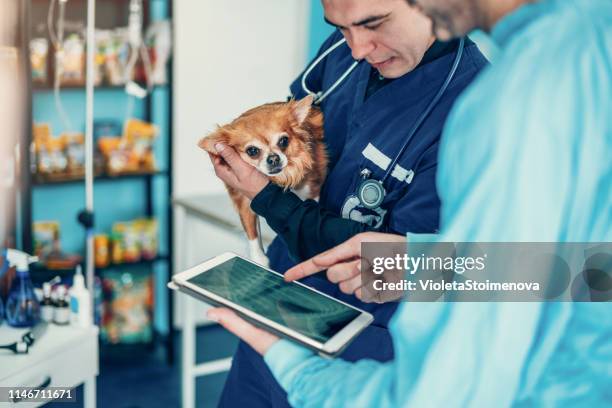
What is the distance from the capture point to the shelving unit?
3.31 metres

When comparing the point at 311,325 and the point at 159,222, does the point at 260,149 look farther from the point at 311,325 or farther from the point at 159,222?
the point at 159,222

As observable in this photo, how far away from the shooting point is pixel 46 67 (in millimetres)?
3217

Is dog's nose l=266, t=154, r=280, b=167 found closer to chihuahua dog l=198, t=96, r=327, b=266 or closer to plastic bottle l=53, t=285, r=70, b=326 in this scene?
chihuahua dog l=198, t=96, r=327, b=266

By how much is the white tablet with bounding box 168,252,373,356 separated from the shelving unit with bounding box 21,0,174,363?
7.16 ft

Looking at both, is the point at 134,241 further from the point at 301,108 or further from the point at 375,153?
the point at 375,153

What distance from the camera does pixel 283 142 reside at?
4.50 feet

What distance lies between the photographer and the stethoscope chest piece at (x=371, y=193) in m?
1.20

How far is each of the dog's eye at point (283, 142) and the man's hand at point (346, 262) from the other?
31 centimetres

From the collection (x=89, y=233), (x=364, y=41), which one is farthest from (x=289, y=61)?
(x=364, y=41)

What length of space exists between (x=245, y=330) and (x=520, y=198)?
0.42 m

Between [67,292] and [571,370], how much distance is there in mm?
1714

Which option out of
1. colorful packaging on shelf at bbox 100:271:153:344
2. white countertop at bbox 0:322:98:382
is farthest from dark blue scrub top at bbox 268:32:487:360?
colorful packaging on shelf at bbox 100:271:153:344

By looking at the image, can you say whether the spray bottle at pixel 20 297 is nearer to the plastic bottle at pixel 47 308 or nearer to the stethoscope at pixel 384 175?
the plastic bottle at pixel 47 308

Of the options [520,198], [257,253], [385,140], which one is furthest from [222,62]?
[520,198]
